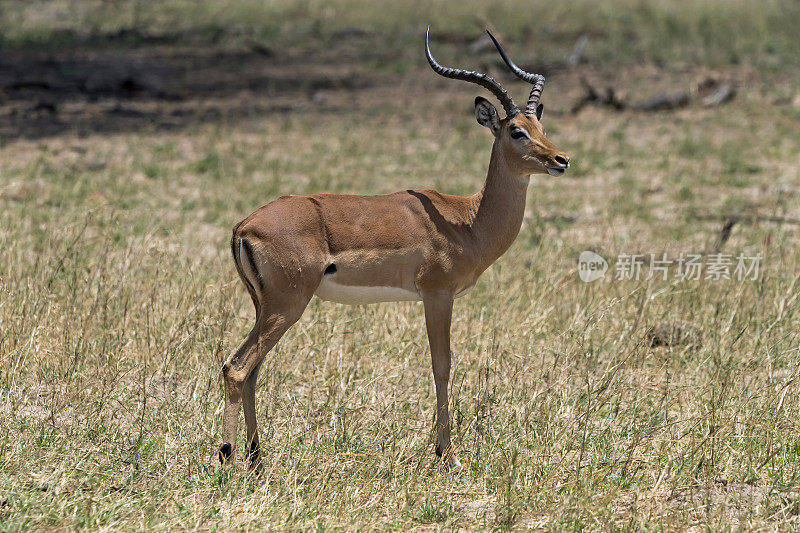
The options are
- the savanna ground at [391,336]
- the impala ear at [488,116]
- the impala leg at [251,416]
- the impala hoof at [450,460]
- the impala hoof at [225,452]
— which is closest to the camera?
the savanna ground at [391,336]

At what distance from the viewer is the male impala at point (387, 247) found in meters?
4.55

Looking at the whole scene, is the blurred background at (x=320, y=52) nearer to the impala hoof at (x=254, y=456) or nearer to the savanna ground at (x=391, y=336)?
the savanna ground at (x=391, y=336)

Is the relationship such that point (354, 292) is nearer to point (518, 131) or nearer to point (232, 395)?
point (232, 395)

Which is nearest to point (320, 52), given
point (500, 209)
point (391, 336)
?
point (391, 336)

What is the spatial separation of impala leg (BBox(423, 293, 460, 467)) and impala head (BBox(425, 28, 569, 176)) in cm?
79

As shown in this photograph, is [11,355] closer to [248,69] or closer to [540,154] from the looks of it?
[540,154]

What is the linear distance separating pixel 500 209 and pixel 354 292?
0.95 m

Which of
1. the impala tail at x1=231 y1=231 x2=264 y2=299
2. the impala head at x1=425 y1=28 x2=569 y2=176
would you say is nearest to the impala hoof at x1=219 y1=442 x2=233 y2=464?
the impala tail at x1=231 y1=231 x2=264 y2=299

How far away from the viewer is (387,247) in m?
4.79

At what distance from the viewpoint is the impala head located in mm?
4898

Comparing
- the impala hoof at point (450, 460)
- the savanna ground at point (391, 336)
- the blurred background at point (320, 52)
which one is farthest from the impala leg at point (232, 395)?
the blurred background at point (320, 52)

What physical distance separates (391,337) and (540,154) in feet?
6.47

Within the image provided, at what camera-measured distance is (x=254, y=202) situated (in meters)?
10.1

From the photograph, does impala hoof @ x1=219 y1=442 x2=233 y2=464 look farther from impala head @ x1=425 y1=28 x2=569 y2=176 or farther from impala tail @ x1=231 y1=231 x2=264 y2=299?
impala head @ x1=425 y1=28 x2=569 y2=176
